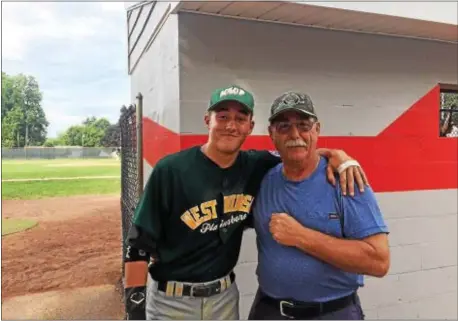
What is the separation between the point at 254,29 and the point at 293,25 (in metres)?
0.31

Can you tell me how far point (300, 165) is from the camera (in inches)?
67.4

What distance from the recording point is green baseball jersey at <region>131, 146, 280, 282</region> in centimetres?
171

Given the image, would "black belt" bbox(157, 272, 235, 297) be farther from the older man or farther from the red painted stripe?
the red painted stripe

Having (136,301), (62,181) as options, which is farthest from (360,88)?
(62,181)

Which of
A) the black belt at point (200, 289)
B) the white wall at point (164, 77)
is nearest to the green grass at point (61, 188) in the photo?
the white wall at point (164, 77)

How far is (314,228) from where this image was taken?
165 centimetres

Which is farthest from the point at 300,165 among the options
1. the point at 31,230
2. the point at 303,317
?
the point at 31,230

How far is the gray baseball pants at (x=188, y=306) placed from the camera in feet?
5.86

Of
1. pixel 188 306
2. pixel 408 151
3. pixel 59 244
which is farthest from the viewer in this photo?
pixel 59 244

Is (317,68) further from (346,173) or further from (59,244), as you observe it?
(59,244)

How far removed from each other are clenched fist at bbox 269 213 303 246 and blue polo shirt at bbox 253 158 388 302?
0.19ft

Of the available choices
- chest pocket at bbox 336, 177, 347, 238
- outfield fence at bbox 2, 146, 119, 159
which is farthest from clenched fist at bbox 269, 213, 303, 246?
outfield fence at bbox 2, 146, 119, 159

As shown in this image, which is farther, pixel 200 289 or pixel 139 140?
pixel 139 140

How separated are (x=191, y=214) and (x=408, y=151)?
2.27 metres
